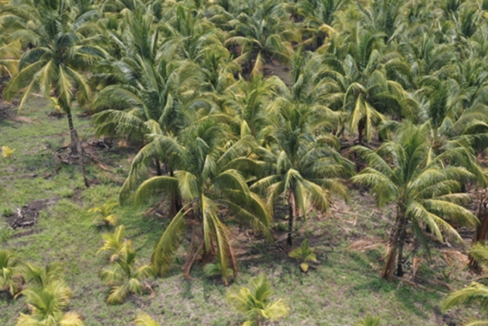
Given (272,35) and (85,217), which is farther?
(272,35)

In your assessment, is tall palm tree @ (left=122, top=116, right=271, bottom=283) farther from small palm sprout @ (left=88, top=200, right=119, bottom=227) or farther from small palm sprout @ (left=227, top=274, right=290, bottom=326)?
small palm sprout @ (left=88, top=200, right=119, bottom=227)

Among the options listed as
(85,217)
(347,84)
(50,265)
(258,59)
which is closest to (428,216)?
(347,84)

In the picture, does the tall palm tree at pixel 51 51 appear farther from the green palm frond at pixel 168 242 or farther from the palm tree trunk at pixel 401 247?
the palm tree trunk at pixel 401 247

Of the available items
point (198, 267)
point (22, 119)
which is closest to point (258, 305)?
point (198, 267)

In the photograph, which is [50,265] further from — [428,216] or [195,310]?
[428,216]

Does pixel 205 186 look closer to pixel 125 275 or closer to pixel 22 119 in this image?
pixel 125 275

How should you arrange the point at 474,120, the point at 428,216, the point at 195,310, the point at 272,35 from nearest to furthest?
the point at 428,216
the point at 195,310
the point at 474,120
the point at 272,35

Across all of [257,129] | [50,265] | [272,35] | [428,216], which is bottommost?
[50,265]
